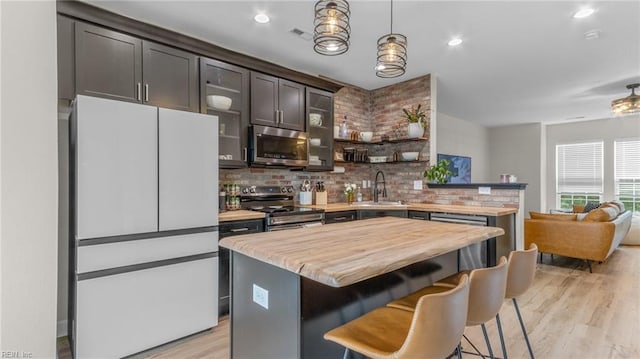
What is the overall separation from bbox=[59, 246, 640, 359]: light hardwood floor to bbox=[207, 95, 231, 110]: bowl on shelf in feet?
6.54

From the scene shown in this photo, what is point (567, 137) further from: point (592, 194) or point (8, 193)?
point (8, 193)

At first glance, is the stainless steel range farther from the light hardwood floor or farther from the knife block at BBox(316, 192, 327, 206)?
the light hardwood floor

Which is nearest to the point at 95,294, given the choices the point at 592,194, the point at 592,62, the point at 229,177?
the point at 229,177

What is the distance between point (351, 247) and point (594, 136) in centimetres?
876

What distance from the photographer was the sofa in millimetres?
4117

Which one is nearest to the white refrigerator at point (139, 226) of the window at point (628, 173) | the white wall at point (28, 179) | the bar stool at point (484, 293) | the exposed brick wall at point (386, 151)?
the white wall at point (28, 179)

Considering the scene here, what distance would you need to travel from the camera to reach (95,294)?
2.11 metres

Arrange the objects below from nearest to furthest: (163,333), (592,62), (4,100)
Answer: (4,100), (163,333), (592,62)

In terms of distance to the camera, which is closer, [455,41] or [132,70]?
[132,70]

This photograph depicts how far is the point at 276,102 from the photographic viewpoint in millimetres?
3646

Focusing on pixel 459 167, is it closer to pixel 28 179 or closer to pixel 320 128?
pixel 320 128

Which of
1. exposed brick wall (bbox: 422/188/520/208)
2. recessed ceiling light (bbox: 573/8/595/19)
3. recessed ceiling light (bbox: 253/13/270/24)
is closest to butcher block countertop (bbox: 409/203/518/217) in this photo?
exposed brick wall (bbox: 422/188/520/208)

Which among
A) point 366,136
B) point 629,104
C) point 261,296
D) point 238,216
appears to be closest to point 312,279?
point 261,296

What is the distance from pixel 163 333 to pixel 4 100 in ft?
5.82
